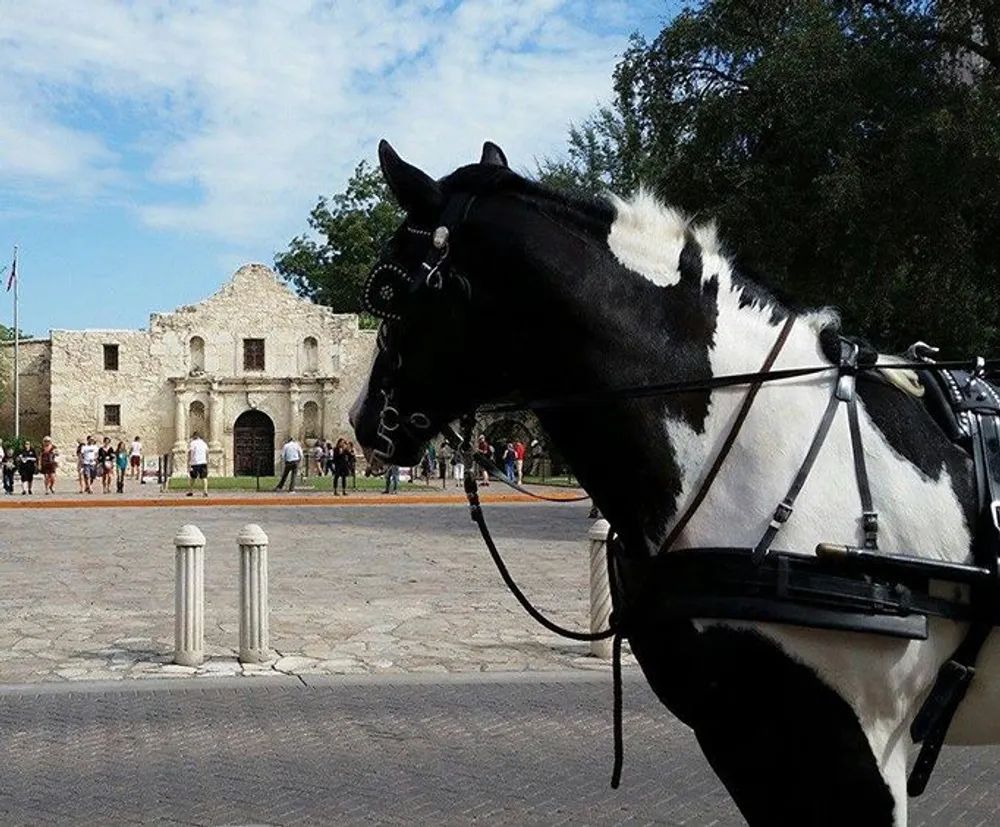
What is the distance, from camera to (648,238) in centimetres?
291

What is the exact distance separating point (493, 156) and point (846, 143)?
17372 mm

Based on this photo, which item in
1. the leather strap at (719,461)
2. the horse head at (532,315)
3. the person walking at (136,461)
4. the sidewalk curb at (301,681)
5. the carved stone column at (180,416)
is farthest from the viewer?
the carved stone column at (180,416)

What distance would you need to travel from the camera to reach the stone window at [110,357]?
206 feet

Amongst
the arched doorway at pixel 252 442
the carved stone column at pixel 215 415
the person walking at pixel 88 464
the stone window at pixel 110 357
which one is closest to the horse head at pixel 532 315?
the person walking at pixel 88 464

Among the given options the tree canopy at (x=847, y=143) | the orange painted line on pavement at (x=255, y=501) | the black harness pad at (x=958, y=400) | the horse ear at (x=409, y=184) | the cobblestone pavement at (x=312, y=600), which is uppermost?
the tree canopy at (x=847, y=143)

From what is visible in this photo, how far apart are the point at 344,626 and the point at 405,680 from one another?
234 centimetres

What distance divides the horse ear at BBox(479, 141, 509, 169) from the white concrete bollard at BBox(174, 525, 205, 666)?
6235 millimetres

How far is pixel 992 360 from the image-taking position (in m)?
2.96

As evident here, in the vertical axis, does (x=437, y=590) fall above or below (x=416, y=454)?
below

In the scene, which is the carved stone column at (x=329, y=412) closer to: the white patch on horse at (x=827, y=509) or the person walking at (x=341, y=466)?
the person walking at (x=341, y=466)

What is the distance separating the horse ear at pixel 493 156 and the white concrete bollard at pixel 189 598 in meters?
6.23

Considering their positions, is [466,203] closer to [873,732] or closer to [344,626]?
[873,732]

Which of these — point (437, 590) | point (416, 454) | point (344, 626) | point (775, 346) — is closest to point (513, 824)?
point (416, 454)

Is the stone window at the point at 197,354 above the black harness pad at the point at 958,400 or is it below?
above
